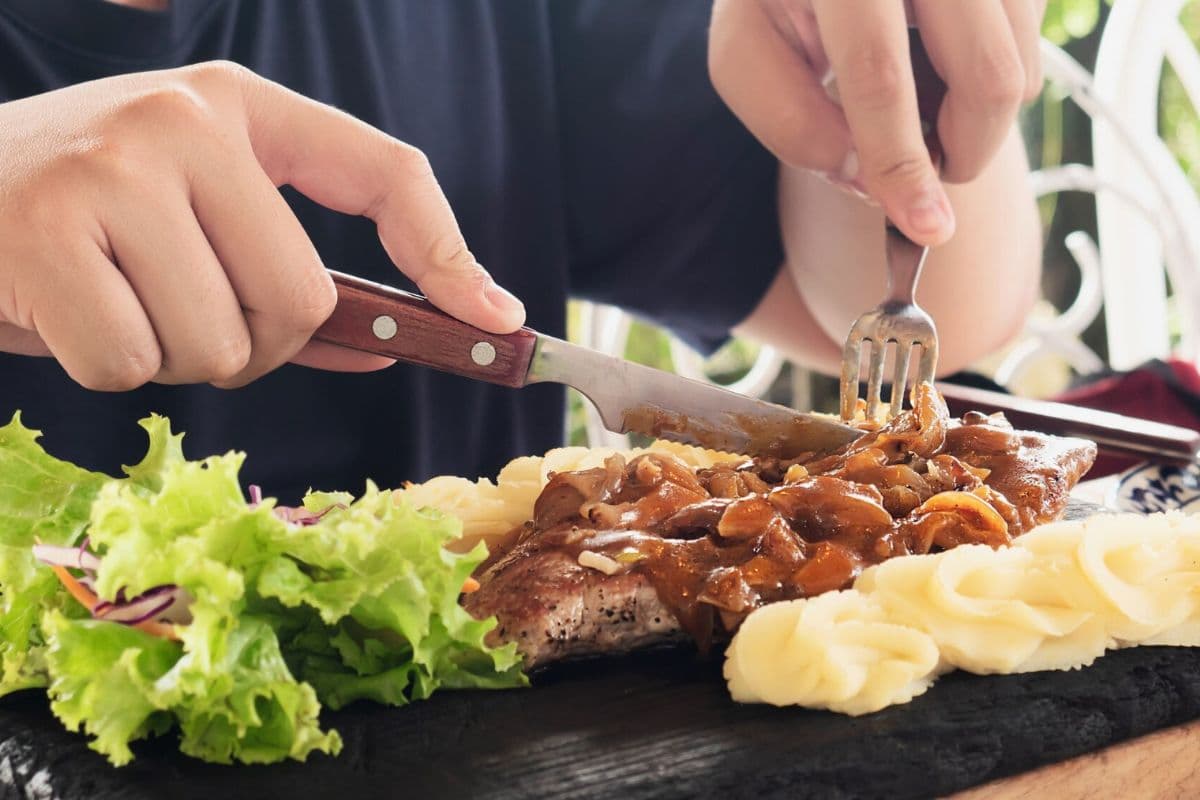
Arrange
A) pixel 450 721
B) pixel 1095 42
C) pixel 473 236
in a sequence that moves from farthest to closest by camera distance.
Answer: pixel 1095 42
pixel 473 236
pixel 450 721

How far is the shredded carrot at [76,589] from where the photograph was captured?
1773mm

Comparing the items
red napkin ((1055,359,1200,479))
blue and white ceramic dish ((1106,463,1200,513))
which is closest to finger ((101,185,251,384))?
blue and white ceramic dish ((1106,463,1200,513))

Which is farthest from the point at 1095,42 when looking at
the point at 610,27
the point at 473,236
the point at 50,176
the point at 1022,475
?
the point at 50,176

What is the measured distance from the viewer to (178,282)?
2004 mm

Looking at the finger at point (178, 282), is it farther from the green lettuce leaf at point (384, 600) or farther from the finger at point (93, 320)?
the green lettuce leaf at point (384, 600)

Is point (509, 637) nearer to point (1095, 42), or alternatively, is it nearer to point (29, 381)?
point (29, 381)

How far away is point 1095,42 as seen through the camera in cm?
807

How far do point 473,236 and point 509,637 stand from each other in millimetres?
2610

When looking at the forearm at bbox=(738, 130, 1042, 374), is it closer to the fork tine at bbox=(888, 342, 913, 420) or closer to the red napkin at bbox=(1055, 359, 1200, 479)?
the red napkin at bbox=(1055, 359, 1200, 479)

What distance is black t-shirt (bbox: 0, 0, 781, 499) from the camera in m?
3.65

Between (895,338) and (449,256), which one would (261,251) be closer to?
(449,256)

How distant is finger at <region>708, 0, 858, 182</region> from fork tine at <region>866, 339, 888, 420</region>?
0.73 meters

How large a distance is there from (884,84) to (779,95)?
542 mm

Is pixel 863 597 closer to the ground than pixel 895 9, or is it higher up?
closer to the ground
